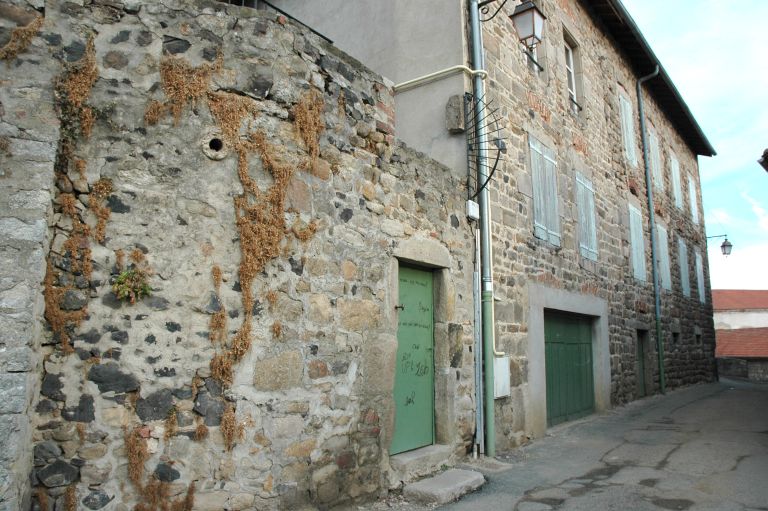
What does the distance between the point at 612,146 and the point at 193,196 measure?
8.18 meters

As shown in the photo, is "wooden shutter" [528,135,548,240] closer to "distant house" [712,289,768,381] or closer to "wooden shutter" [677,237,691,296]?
"wooden shutter" [677,237,691,296]

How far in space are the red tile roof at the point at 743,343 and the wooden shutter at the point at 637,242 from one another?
66.2ft

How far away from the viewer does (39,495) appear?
2748 millimetres

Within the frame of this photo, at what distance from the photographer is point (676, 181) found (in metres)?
13.4

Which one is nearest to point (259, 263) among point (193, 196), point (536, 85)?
point (193, 196)

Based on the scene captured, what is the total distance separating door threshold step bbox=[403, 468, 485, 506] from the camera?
4.02m

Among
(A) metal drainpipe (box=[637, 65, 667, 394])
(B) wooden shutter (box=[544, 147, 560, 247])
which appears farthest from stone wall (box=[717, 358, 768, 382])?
(B) wooden shutter (box=[544, 147, 560, 247])

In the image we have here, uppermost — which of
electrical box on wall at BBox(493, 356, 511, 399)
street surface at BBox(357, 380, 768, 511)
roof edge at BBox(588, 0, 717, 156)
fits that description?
roof edge at BBox(588, 0, 717, 156)

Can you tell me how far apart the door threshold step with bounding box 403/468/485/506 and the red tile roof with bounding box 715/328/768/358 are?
26916mm

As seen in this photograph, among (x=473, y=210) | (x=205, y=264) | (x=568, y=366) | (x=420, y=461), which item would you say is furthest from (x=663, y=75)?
(x=205, y=264)

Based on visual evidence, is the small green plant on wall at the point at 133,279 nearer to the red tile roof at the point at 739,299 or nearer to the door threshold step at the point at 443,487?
the door threshold step at the point at 443,487

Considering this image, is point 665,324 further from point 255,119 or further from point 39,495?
point 39,495

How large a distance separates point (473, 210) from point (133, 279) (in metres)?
3.42

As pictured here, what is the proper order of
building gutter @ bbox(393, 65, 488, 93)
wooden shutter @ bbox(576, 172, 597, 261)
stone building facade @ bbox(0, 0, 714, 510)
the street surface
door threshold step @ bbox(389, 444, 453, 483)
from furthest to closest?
1. wooden shutter @ bbox(576, 172, 597, 261)
2. building gutter @ bbox(393, 65, 488, 93)
3. door threshold step @ bbox(389, 444, 453, 483)
4. the street surface
5. stone building facade @ bbox(0, 0, 714, 510)
